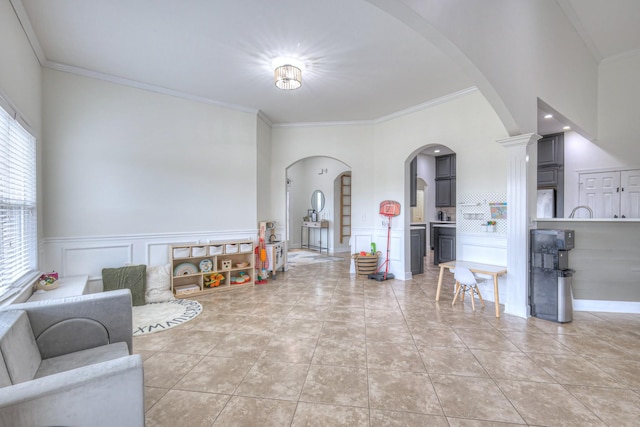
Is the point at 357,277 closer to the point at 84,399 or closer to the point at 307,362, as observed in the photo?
the point at 307,362

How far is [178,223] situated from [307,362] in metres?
3.18

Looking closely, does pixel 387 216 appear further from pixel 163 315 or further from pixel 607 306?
pixel 163 315

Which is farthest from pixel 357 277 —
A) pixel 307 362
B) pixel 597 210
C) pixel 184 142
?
pixel 597 210

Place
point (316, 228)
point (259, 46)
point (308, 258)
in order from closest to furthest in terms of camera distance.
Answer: point (259, 46)
point (308, 258)
point (316, 228)

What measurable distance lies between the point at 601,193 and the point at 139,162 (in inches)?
316

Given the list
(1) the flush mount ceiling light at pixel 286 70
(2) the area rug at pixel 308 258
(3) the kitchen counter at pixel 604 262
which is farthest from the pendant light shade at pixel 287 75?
(2) the area rug at pixel 308 258

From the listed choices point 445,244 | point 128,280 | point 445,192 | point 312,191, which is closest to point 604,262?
point 445,244

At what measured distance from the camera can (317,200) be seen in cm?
947

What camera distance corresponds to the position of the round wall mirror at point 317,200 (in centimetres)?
932

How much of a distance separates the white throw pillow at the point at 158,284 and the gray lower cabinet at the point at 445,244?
5.55 m

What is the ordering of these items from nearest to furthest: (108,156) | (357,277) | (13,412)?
(13,412)
(108,156)
(357,277)

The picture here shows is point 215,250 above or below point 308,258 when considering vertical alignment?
above

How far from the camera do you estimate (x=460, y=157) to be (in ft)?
14.8

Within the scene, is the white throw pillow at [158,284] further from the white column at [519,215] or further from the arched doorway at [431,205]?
the white column at [519,215]
